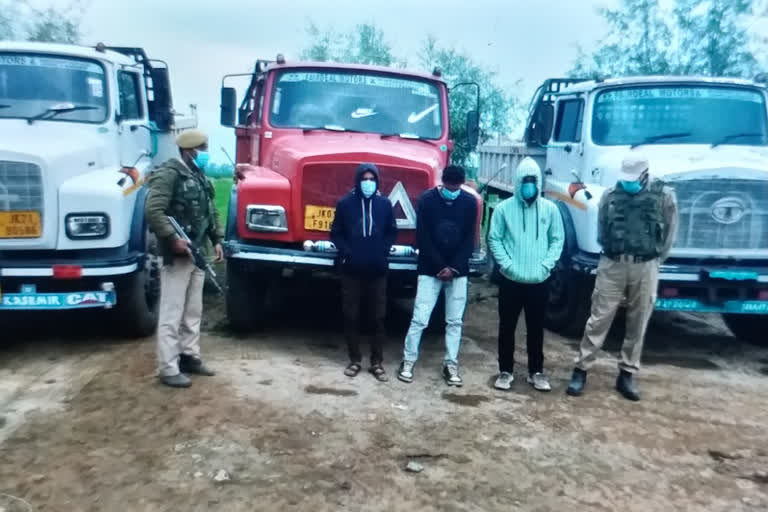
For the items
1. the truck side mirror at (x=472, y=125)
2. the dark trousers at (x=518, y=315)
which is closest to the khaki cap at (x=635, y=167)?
the dark trousers at (x=518, y=315)

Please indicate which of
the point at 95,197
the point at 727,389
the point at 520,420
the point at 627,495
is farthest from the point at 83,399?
the point at 727,389

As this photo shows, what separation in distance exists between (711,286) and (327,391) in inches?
138

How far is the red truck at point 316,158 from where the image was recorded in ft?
20.4

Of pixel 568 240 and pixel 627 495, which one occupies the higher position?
pixel 568 240

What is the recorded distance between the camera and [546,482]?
4188 millimetres

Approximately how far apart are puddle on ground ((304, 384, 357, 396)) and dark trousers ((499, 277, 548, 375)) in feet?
4.04

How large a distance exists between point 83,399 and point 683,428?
13.4 ft

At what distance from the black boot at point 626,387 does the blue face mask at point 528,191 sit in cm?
155

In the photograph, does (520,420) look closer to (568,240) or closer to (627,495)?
(627,495)

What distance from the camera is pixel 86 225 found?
5.85 metres

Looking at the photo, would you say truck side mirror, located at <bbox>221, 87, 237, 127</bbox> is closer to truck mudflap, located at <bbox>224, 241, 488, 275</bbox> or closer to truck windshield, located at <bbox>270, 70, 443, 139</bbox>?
truck windshield, located at <bbox>270, 70, 443, 139</bbox>

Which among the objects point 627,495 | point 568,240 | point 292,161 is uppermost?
point 292,161

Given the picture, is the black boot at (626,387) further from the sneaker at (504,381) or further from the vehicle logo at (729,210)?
the vehicle logo at (729,210)

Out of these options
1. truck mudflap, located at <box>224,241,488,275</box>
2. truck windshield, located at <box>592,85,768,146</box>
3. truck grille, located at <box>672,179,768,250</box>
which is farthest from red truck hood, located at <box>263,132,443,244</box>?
truck grille, located at <box>672,179,768,250</box>
